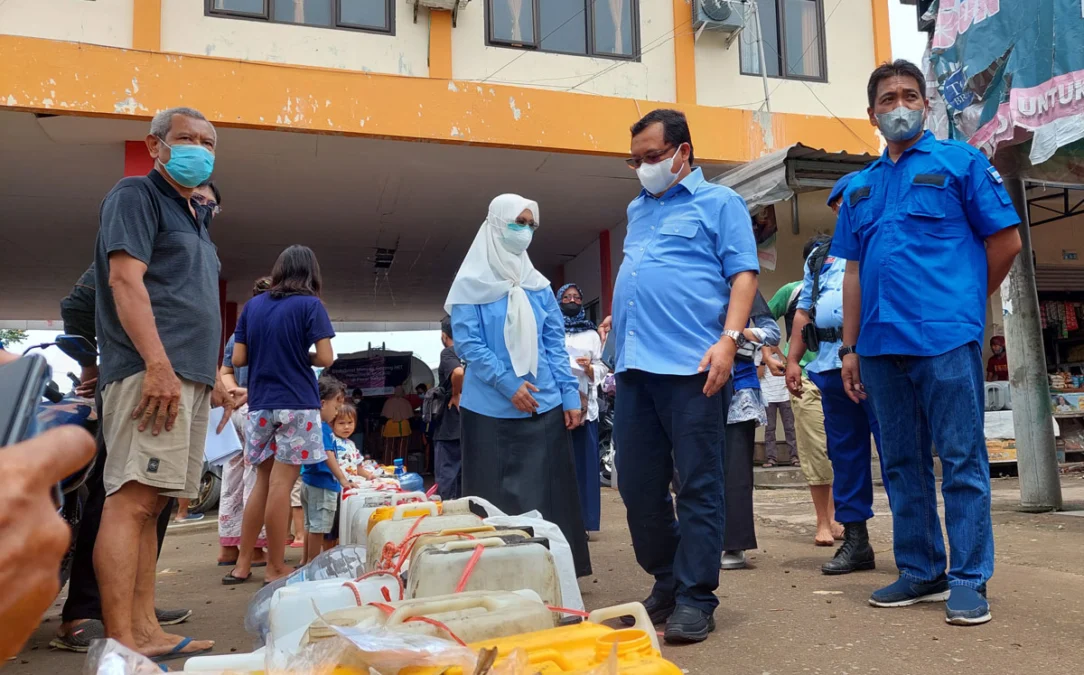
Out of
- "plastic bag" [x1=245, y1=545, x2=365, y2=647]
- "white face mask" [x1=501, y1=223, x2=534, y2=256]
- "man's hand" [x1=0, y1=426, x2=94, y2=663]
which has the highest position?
"white face mask" [x1=501, y1=223, x2=534, y2=256]

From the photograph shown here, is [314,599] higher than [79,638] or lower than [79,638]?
higher

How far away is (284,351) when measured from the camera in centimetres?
434

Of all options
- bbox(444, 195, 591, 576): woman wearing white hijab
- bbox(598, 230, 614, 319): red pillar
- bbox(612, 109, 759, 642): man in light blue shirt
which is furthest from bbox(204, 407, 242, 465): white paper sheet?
bbox(598, 230, 614, 319): red pillar

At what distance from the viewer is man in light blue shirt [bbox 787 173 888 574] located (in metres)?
3.95

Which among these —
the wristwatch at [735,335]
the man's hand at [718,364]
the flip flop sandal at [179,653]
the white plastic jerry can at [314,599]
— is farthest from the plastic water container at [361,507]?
the wristwatch at [735,335]

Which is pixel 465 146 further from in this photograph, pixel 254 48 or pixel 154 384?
pixel 154 384

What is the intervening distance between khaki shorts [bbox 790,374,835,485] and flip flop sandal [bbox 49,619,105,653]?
12.0 feet

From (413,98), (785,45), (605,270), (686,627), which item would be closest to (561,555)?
(686,627)

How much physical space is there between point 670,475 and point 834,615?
0.81m

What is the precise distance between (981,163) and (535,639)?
2600 millimetres

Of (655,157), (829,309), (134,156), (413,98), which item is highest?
(413,98)

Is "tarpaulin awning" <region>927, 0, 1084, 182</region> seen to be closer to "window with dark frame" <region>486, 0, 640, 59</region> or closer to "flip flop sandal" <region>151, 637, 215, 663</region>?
"window with dark frame" <region>486, 0, 640, 59</region>

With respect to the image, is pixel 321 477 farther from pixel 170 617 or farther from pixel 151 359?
pixel 151 359

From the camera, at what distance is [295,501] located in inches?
227
